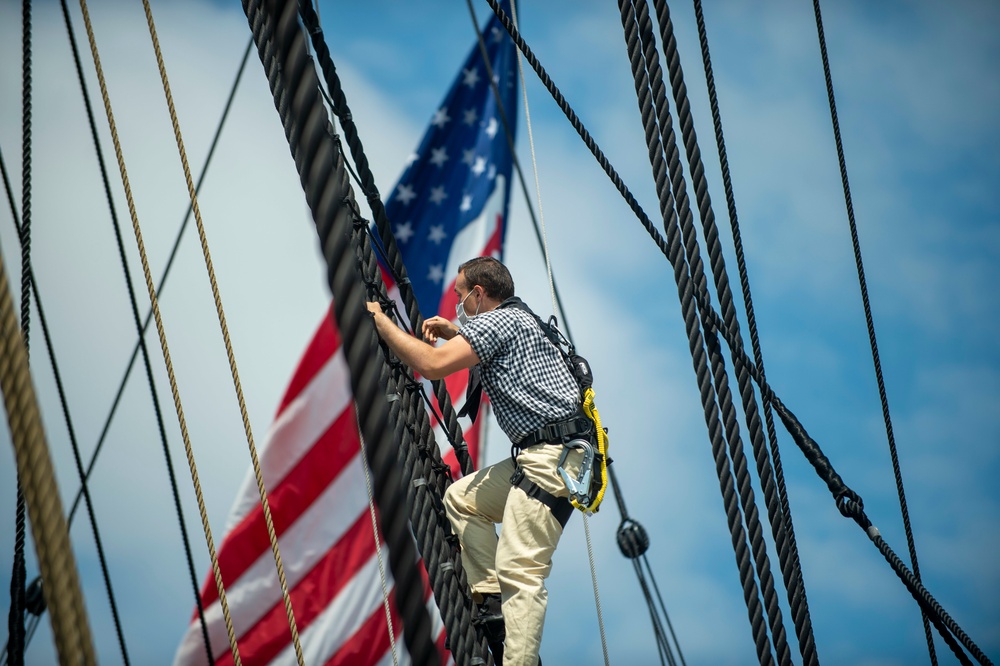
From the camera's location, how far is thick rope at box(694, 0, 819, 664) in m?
2.80

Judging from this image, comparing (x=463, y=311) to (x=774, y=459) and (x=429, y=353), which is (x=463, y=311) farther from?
(x=774, y=459)

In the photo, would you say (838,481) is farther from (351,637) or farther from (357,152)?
(351,637)

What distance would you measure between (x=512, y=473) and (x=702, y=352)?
75 centimetres

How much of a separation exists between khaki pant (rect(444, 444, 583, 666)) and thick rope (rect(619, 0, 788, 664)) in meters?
0.48

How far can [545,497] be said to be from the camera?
302 cm

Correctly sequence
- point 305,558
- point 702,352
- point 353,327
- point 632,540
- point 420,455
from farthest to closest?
point 305,558 < point 632,540 < point 420,455 < point 702,352 < point 353,327

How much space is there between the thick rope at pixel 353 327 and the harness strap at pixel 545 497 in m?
1.71

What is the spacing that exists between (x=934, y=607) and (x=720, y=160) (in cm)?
169

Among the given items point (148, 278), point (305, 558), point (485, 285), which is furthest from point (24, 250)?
point (305, 558)

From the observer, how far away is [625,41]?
3010 mm

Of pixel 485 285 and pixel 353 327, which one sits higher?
pixel 485 285

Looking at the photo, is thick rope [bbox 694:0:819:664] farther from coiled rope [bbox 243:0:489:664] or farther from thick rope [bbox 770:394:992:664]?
coiled rope [bbox 243:0:489:664]

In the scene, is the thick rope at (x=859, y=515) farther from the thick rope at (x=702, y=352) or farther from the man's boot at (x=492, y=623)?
the man's boot at (x=492, y=623)

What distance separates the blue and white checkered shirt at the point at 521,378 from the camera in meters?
3.08
